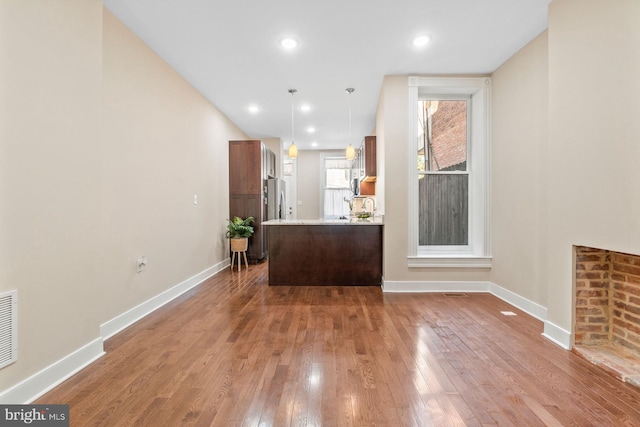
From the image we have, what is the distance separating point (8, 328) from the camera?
148 centimetres

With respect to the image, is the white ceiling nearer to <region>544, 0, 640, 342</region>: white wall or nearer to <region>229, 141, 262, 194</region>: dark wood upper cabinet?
<region>544, 0, 640, 342</region>: white wall

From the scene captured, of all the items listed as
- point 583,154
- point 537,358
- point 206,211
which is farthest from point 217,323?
point 583,154

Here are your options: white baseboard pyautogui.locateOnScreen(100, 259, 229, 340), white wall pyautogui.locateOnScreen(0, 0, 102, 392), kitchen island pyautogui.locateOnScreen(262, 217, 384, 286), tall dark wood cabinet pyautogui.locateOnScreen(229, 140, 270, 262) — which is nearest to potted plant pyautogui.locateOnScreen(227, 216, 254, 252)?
tall dark wood cabinet pyautogui.locateOnScreen(229, 140, 270, 262)

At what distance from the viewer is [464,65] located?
3432mm

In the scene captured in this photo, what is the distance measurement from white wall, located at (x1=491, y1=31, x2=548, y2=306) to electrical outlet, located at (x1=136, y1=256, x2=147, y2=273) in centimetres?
396

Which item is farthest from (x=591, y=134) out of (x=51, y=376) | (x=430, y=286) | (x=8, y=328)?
Answer: (x=51, y=376)

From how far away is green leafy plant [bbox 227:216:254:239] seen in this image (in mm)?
5031

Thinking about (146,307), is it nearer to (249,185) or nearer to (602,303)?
(249,185)

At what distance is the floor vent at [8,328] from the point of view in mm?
1456

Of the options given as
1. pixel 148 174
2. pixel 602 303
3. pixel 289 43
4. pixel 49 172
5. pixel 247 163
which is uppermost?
pixel 289 43

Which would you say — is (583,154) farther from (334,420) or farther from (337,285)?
(337,285)

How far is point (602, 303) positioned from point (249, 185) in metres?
5.00

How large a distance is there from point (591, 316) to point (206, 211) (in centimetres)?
457

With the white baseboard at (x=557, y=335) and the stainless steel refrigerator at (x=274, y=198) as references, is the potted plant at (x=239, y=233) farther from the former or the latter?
the white baseboard at (x=557, y=335)
